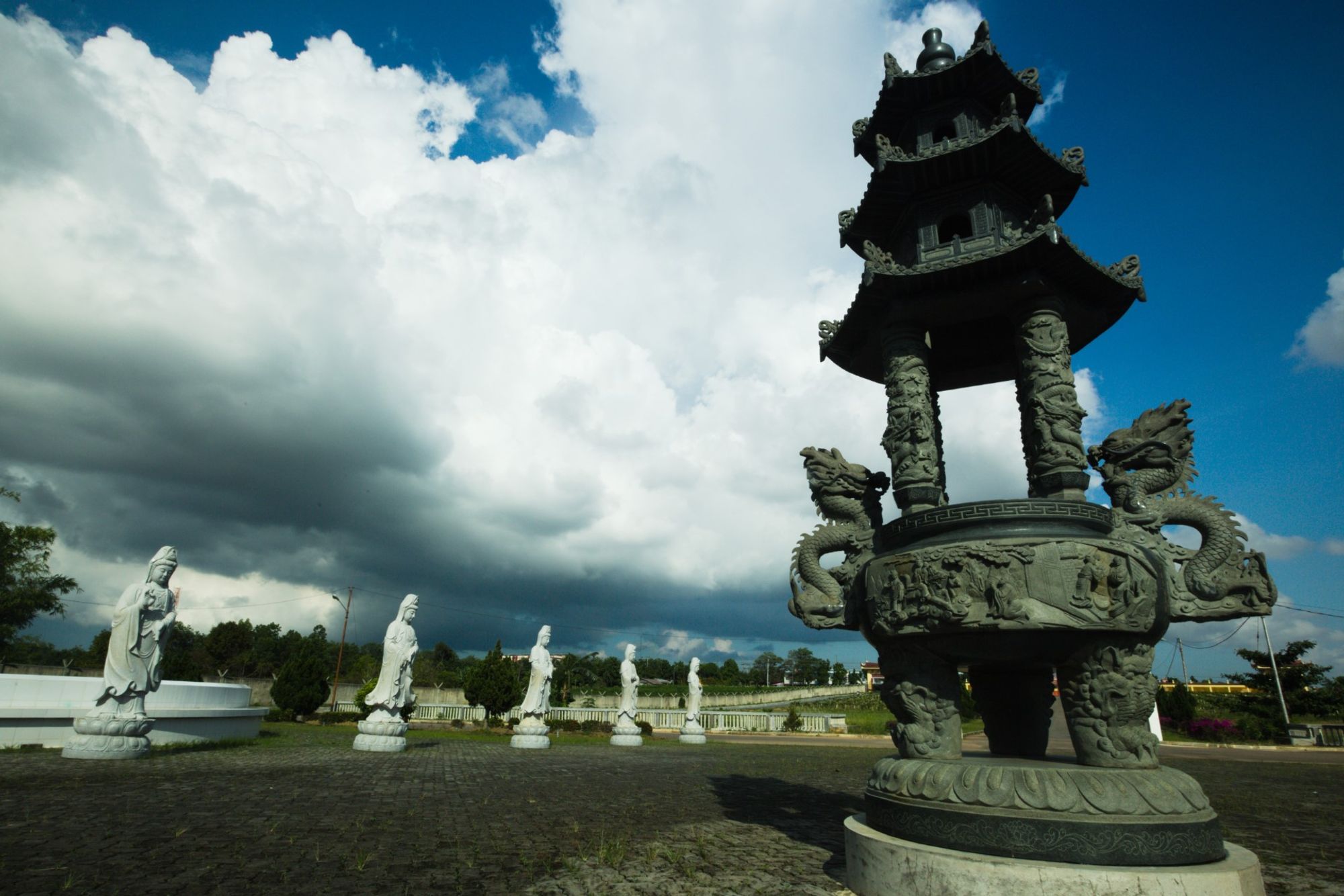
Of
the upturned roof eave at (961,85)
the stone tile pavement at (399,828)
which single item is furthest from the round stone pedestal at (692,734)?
the upturned roof eave at (961,85)

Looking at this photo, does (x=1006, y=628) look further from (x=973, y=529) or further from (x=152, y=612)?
(x=152, y=612)

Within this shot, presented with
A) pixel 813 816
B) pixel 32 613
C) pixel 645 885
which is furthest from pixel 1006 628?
pixel 32 613

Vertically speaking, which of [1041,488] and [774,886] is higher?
[1041,488]

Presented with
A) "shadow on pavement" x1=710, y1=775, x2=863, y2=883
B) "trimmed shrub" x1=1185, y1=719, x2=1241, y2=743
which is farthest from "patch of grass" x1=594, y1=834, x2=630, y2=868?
"trimmed shrub" x1=1185, y1=719, x2=1241, y2=743

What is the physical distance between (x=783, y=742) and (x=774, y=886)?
21885 mm

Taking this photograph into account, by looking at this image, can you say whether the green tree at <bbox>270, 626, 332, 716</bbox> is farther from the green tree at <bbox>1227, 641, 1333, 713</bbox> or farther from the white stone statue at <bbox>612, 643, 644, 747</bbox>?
the green tree at <bbox>1227, 641, 1333, 713</bbox>

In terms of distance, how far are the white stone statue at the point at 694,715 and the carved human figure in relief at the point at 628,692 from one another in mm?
2121

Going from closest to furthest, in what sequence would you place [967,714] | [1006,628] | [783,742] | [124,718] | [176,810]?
[1006,628] < [176,810] < [124,718] < [783,742] < [967,714]

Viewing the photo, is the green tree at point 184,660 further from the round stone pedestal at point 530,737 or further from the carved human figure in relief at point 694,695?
the carved human figure in relief at point 694,695

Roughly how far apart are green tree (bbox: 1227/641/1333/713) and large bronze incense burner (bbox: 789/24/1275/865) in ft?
101

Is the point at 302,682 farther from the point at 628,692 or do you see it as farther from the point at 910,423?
the point at 910,423

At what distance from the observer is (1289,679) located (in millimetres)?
29625

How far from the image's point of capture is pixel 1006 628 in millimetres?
5184

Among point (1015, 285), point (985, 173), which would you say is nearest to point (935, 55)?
point (985, 173)
